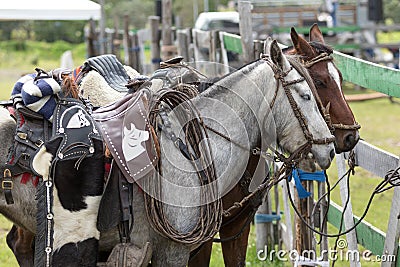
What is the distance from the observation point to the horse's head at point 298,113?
407cm

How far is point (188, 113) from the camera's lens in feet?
13.1

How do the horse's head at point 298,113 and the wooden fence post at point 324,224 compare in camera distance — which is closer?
the horse's head at point 298,113

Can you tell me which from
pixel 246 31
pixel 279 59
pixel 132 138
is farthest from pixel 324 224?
pixel 246 31

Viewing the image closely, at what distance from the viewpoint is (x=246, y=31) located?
6.20 m

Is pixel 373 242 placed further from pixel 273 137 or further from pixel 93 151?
pixel 93 151

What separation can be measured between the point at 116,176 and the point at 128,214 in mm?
212

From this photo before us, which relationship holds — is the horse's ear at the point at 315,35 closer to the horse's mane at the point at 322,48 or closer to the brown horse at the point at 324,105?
the brown horse at the point at 324,105

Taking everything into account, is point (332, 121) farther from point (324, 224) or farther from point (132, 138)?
point (132, 138)

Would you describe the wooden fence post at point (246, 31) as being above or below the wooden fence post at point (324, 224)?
above

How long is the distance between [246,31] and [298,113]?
2281mm

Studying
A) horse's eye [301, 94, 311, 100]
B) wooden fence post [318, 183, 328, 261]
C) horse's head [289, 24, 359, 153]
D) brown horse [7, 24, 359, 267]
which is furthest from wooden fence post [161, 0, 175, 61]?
horse's eye [301, 94, 311, 100]

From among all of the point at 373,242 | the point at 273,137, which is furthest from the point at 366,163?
the point at 273,137

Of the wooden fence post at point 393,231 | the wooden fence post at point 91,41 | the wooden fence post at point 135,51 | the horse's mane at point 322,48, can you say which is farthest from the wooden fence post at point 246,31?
the wooden fence post at point 91,41

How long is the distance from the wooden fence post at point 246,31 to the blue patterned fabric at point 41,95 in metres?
2.59
